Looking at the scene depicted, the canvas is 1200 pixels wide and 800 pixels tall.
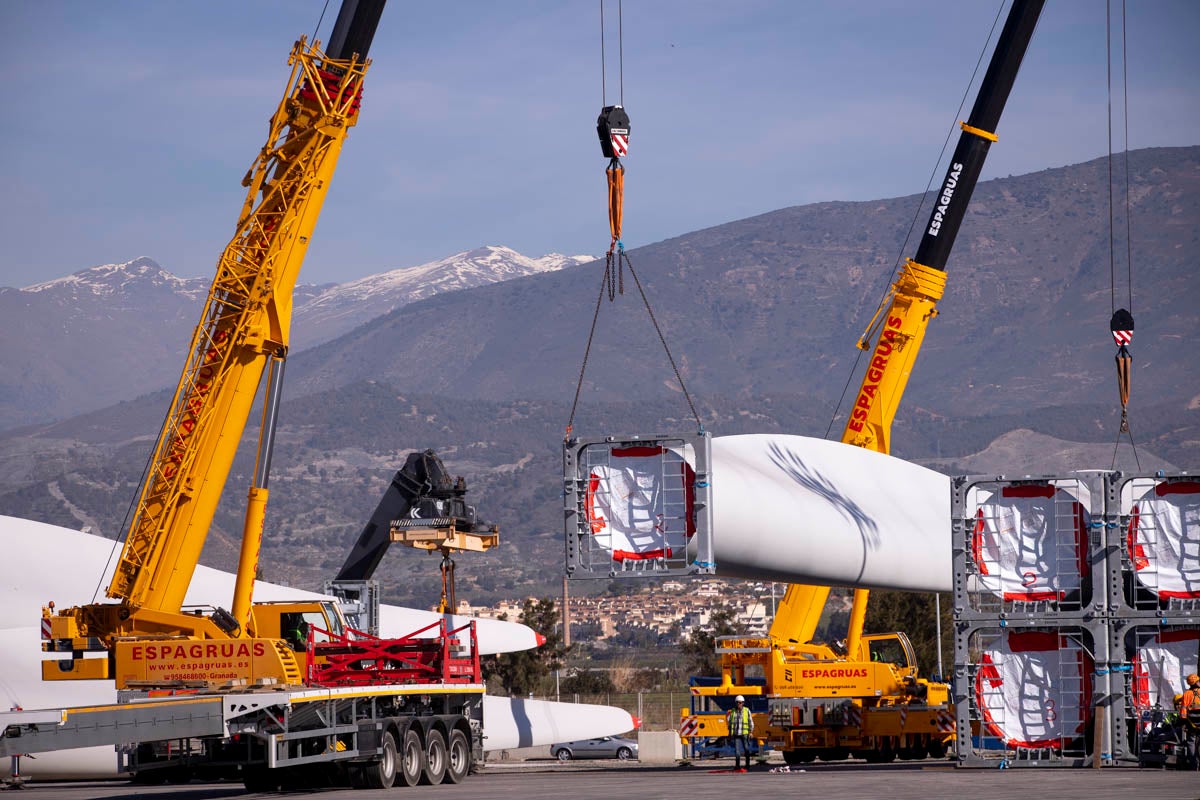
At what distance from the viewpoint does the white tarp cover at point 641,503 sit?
23.8m

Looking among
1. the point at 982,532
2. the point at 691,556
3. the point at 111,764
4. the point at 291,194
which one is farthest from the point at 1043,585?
the point at 111,764

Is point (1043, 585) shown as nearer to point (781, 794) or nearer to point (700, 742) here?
point (781, 794)

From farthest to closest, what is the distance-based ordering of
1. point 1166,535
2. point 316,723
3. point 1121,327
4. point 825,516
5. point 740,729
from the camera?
point 1121,327, point 740,729, point 825,516, point 1166,535, point 316,723

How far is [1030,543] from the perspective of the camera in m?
23.3

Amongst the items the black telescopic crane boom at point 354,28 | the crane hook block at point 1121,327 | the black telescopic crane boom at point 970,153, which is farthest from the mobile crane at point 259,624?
the crane hook block at point 1121,327

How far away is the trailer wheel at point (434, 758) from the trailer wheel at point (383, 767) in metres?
1.05

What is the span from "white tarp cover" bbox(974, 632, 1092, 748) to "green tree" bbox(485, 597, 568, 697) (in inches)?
1857

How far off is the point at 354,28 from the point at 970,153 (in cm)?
1228

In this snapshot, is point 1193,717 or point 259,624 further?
point 259,624

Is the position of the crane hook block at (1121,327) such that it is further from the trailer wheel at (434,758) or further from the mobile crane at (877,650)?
the trailer wheel at (434,758)

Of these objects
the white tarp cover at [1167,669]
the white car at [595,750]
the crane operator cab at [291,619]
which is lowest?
the white car at [595,750]

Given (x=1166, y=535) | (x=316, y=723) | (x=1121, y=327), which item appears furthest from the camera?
(x=1121, y=327)

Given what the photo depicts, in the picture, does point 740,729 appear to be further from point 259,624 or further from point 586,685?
point 586,685

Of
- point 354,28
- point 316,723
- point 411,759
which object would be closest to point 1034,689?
point 411,759
